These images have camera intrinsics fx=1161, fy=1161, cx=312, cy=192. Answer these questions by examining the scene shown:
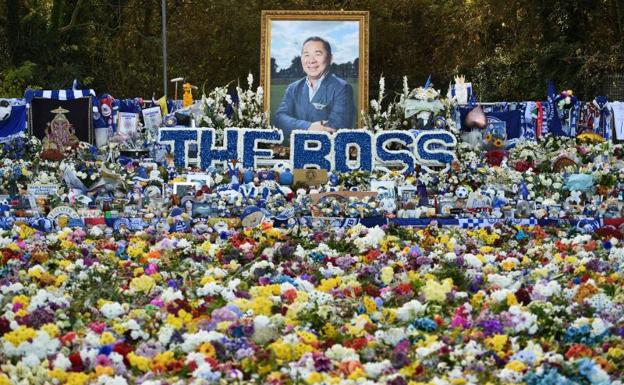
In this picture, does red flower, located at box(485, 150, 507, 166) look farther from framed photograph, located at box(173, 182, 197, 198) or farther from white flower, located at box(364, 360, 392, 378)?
white flower, located at box(364, 360, 392, 378)

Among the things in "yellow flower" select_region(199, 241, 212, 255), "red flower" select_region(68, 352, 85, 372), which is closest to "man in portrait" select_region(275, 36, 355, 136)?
"yellow flower" select_region(199, 241, 212, 255)

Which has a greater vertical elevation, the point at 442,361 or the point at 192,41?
the point at 192,41

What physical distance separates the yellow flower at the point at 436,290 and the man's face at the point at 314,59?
38.6ft

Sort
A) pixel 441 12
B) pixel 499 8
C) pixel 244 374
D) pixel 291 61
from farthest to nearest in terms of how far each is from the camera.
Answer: pixel 441 12 < pixel 499 8 < pixel 291 61 < pixel 244 374

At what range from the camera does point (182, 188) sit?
1634 centimetres

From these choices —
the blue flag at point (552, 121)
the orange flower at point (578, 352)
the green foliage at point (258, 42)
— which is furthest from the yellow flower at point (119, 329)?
the green foliage at point (258, 42)

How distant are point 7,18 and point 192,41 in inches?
224

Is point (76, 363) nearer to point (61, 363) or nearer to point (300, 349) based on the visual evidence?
point (61, 363)

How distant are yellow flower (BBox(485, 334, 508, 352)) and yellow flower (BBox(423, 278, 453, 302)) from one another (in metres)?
1.32

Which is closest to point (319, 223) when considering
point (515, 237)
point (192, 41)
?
point (515, 237)

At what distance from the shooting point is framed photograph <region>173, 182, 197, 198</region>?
53.1 ft

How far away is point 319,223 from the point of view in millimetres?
14391

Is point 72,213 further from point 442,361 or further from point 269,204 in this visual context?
point 442,361

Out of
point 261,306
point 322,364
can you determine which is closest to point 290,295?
point 261,306
